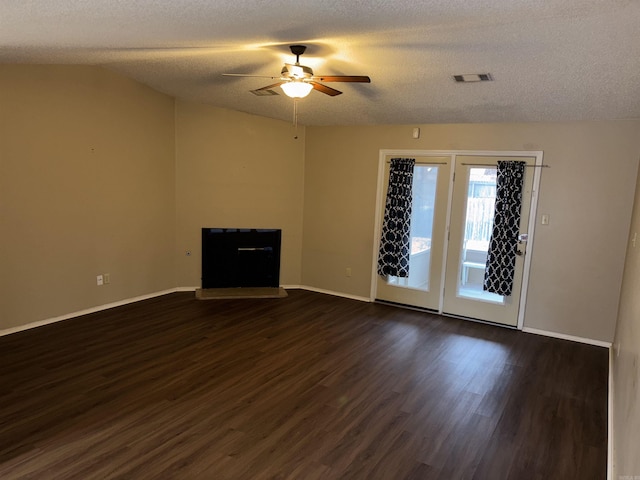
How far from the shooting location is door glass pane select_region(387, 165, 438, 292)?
17.6 feet

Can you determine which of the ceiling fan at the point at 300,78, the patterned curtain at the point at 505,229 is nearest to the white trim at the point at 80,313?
the ceiling fan at the point at 300,78

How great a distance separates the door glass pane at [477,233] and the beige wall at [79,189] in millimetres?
3748

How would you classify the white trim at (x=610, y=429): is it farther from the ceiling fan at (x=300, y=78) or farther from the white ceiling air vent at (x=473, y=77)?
the ceiling fan at (x=300, y=78)

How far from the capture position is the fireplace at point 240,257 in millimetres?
5852

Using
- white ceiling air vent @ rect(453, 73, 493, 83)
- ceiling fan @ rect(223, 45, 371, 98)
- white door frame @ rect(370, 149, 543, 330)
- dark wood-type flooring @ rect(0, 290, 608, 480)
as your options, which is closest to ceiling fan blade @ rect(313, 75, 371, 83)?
ceiling fan @ rect(223, 45, 371, 98)

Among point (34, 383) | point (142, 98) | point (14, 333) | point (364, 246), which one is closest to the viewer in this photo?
point (34, 383)

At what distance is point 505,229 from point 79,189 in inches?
182

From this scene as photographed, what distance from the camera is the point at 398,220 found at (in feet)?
18.0

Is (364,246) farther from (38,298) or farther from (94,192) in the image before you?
(38,298)

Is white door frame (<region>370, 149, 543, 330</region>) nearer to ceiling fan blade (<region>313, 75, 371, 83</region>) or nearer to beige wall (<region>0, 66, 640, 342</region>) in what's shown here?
beige wall (<region>0, 66, 640, 342</region>)

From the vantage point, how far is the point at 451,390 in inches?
134

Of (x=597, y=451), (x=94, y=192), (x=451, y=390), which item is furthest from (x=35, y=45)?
(x=597, y=451)

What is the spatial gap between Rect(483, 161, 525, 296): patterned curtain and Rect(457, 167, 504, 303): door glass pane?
0.10 metres

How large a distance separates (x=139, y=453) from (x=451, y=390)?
2269mm
